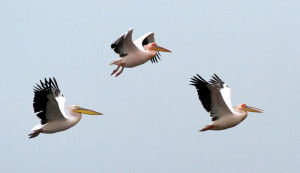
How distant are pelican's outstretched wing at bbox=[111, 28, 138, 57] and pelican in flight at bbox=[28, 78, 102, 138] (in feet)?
6.40

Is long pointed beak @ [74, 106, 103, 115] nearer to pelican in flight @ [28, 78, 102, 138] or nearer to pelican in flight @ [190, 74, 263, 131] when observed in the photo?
pelican in flight @ [28, 78, 102, 138]

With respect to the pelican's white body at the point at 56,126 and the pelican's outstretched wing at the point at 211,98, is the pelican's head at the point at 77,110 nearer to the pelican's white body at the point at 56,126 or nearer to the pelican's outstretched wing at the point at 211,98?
the pelican's white body at the point at 56,126

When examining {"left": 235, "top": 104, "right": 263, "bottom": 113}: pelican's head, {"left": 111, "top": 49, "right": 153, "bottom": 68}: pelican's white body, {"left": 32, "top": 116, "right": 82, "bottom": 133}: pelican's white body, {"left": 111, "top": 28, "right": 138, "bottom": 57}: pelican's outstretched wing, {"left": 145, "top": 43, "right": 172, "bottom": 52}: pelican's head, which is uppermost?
{"left": 145, "top": 43, "right": 172, "bottom": 52}: pelican's head

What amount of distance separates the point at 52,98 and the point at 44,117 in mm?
622

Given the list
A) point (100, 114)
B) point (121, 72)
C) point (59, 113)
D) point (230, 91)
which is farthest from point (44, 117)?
point (230, 91)

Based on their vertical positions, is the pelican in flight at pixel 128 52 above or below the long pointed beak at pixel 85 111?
above

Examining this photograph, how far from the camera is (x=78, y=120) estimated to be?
17.2 m

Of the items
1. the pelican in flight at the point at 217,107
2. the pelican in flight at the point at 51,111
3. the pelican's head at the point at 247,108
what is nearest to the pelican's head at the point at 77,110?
the pelican in flight at the point at 51,111

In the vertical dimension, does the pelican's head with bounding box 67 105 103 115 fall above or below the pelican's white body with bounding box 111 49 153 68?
below

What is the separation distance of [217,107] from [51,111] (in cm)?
378

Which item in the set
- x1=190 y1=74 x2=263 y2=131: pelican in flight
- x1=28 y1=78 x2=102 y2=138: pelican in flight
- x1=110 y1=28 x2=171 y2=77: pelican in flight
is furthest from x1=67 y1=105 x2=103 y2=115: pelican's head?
x1=190 y1=74 x2=263 y2=131: pelican in flight

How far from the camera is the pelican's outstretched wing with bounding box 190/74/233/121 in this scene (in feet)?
54.6

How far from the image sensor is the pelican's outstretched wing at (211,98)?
54.6 ft

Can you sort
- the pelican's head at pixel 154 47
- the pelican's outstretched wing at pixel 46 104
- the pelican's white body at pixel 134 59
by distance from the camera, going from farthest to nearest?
the pelican's head at pixel 154 47 → the pelican's white body at pixel 134 59 → the pelican's outstretched wing at pixel 46 104
